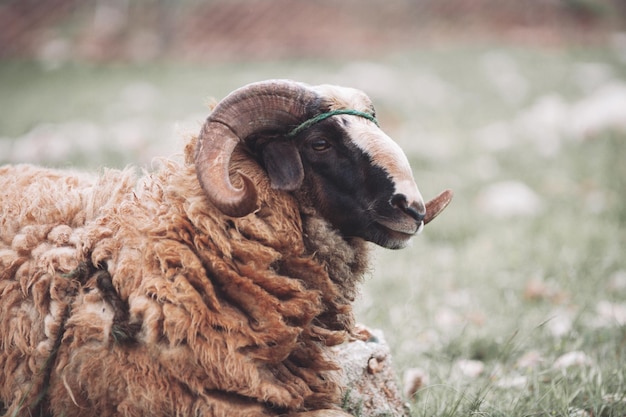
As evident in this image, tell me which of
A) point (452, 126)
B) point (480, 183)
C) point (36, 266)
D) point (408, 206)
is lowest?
point (36, 266)

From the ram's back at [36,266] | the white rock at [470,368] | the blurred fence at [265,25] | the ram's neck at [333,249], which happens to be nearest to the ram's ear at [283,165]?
the ram's neck at [333,249]

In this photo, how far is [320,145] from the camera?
8.93ft

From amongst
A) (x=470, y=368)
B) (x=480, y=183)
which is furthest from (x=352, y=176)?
(x=480, y=183)

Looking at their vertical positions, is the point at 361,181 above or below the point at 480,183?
below

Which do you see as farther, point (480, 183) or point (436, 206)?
point (480, 183)

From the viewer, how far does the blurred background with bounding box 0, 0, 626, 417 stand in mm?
3920

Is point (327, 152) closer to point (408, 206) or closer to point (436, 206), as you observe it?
point (408, 206)

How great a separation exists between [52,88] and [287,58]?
8.32 metres

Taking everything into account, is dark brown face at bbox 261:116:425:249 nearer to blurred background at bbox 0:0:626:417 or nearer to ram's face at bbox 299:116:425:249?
ram's face at bbox 299:116:425:249

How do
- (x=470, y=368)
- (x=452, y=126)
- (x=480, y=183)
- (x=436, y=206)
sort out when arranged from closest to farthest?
(x=436, y=206)
(x=470, y=368)
(x=480, y=183)
(x=452, y=126)

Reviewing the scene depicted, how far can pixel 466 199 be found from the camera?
822 centimetres

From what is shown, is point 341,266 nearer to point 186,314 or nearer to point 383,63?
point 186,314

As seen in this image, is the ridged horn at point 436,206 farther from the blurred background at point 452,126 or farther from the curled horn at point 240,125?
the curled horn at point 240,125

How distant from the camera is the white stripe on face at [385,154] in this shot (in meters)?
2.57
